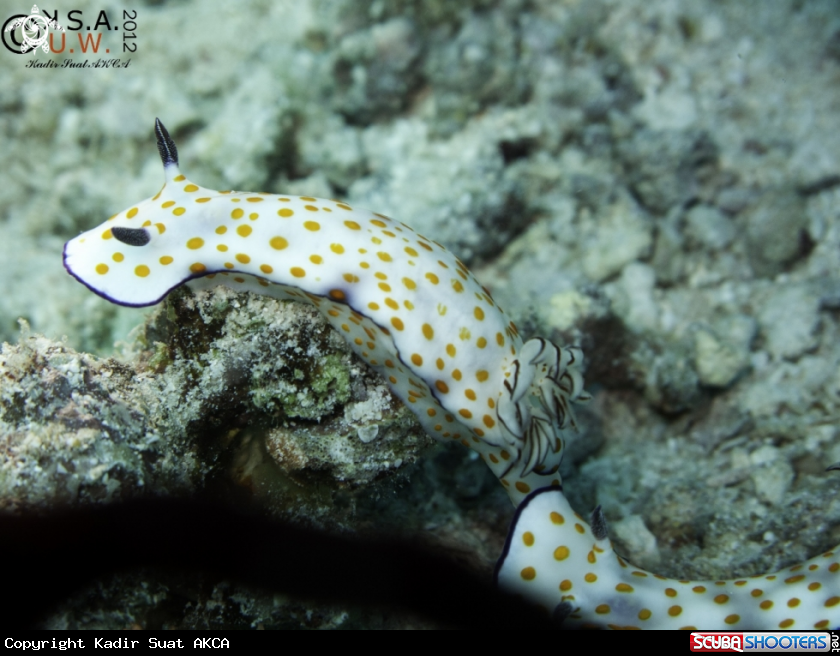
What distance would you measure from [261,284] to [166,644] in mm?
1572

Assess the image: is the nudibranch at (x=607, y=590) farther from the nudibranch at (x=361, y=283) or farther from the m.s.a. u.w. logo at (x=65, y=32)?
the m.s.a. u.w. logo at (x=65, y=32)

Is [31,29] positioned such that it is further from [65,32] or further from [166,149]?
[166,149]

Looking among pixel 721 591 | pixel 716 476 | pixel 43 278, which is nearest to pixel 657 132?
pixel 716 476

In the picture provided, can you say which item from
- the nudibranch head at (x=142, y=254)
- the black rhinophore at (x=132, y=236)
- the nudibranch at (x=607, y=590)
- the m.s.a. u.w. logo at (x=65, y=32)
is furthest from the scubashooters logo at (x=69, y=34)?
the nudibranch at (x=607, y=590)

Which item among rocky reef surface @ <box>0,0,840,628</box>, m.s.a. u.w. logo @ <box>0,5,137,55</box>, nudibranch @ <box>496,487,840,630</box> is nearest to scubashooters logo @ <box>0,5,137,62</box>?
m.s.a. u.w. logo @ <box>0,5,137,55</box>

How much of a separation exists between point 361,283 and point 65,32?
5758 millimetres

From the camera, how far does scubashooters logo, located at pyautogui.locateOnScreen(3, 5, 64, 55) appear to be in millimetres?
5461

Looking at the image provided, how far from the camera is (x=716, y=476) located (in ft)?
12.4

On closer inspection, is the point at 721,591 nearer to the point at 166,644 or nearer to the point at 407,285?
the point at 407,285

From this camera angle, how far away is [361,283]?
2.35 metres

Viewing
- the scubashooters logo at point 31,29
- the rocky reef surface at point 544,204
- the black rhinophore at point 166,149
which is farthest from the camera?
the scubashooters logo at point 31,29

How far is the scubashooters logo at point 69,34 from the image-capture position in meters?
5.46

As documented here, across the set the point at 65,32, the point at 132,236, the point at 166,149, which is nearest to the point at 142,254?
the point at 132,236

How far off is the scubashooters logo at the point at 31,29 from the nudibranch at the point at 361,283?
462 centimetres
